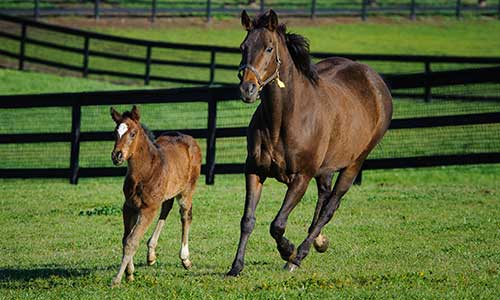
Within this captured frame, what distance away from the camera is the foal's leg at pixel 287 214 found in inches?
380

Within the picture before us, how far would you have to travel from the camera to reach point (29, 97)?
61.2 feet

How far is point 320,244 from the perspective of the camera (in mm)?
10930

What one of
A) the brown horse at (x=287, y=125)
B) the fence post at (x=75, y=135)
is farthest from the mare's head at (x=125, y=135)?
the fence post at (x=75, y=135)

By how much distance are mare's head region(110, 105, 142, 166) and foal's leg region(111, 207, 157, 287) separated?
561 mm

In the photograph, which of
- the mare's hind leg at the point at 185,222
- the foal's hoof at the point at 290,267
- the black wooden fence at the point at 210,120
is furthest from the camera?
the black wooden fence at the point at 210,120

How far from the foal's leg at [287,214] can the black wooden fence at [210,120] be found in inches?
270

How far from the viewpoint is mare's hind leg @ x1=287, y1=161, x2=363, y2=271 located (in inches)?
402

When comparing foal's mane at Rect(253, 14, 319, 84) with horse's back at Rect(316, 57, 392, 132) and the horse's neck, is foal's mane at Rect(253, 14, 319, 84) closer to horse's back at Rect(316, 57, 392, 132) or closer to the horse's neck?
horse's back at Rect(316, 57, 392, 132)

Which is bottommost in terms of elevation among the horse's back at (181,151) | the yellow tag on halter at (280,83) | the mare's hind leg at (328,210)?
the mare's hind leg at (328,210)

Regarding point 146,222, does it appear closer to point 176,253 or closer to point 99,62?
point 176,253

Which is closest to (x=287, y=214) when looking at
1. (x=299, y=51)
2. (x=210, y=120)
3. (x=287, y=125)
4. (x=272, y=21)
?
(x=287, y=125)

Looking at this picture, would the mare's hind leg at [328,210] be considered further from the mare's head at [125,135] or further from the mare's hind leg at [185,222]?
the mare's head at [125,135]

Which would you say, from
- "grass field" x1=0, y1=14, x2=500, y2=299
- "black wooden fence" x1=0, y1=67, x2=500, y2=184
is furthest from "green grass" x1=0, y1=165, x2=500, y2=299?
"black wooden fence" x1=0, y1=67, x2=500, y2=184

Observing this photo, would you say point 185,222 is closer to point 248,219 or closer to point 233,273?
point 248,219
